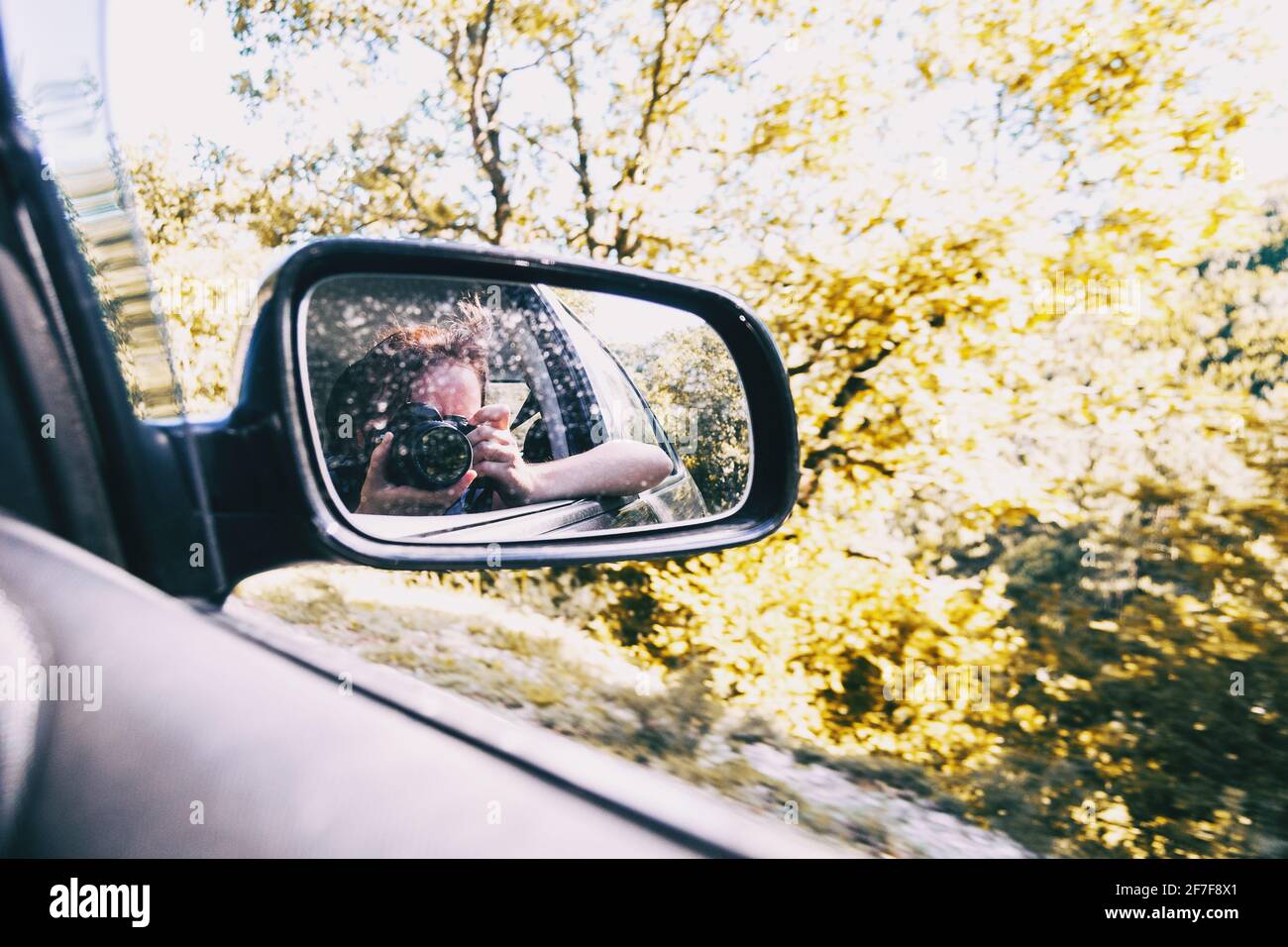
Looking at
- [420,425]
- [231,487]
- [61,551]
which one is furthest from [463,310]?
[61,551]

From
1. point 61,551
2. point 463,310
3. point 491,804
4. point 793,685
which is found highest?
point 463,310

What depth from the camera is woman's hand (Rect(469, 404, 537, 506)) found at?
171 centimetres

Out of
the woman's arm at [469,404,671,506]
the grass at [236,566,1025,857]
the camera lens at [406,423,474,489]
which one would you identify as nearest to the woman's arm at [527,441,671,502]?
the woman's arm at [469,404,671,506]

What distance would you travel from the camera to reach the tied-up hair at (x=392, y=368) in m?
1.60

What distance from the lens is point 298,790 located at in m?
1.31

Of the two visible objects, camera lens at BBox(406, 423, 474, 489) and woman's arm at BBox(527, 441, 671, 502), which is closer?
camera lens at BBox(406, 423, 474, 489)

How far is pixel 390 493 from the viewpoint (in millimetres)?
1609

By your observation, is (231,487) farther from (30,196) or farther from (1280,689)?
(1280,689)

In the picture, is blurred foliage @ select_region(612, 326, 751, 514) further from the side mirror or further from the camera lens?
the camera lens

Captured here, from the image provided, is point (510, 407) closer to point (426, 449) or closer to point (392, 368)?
point (392, 368)

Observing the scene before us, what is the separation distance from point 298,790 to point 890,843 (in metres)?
2.70

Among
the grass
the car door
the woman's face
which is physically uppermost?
the woman's face

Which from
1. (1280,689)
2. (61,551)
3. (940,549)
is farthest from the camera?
(940,549)

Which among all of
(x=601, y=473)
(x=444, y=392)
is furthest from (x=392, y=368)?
(x=601, y=473)
